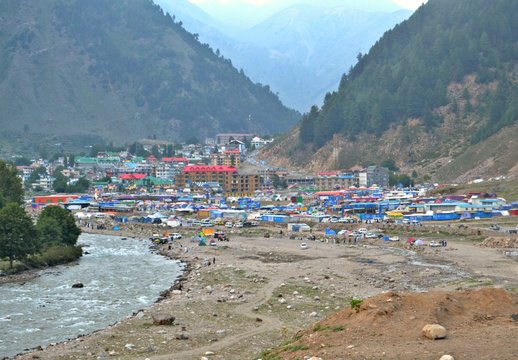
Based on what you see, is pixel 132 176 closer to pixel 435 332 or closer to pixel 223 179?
pixel 223 179

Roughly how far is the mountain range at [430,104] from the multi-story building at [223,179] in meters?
16.6

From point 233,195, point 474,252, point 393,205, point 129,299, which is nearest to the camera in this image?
point 129,299

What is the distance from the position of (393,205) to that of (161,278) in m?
53.0

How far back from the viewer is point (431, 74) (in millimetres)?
160625

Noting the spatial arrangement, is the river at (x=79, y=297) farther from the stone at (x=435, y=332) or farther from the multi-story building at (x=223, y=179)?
the multi-story building at (x=223, y=179)

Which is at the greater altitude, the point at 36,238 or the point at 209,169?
the point at 209,169

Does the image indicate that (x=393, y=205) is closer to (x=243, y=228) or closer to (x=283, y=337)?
(x=243, y=228)

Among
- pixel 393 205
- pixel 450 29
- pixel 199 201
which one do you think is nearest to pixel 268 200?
pixel 199 201

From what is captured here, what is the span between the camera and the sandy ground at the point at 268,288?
96.4ft

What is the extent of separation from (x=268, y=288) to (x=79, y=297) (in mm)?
9531

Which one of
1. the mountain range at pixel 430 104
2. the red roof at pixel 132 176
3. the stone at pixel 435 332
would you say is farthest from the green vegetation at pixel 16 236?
the red roof at pixel 132 176

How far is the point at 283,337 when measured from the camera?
29609mm

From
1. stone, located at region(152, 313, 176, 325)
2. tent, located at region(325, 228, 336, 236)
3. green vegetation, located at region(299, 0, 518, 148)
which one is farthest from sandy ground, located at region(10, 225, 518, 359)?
green vegetation, located at region(299, 0, 518, 148)

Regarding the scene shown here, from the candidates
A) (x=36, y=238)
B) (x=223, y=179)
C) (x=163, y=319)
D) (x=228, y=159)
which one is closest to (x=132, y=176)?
(x=228, y=159)
